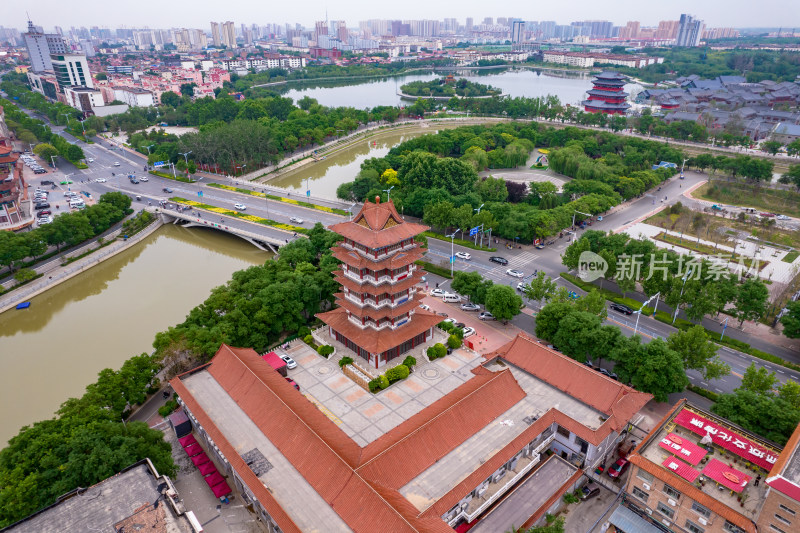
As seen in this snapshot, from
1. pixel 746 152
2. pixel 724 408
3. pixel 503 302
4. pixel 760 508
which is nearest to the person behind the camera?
pixel 760 508

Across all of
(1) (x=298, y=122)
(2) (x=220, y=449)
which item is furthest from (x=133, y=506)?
(1) (x=298, y=122)

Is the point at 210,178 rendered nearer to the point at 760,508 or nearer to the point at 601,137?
the point at 601,137

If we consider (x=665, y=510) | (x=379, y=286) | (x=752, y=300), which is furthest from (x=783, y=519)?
(x=379, y=286)

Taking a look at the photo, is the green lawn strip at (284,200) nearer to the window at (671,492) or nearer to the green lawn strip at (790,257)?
the window at (671,492)

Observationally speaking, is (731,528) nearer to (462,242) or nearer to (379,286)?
(379,286)

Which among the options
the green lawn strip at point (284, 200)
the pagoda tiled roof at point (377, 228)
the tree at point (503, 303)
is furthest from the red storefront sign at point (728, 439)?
the green lawn strip at point (284, 200)
